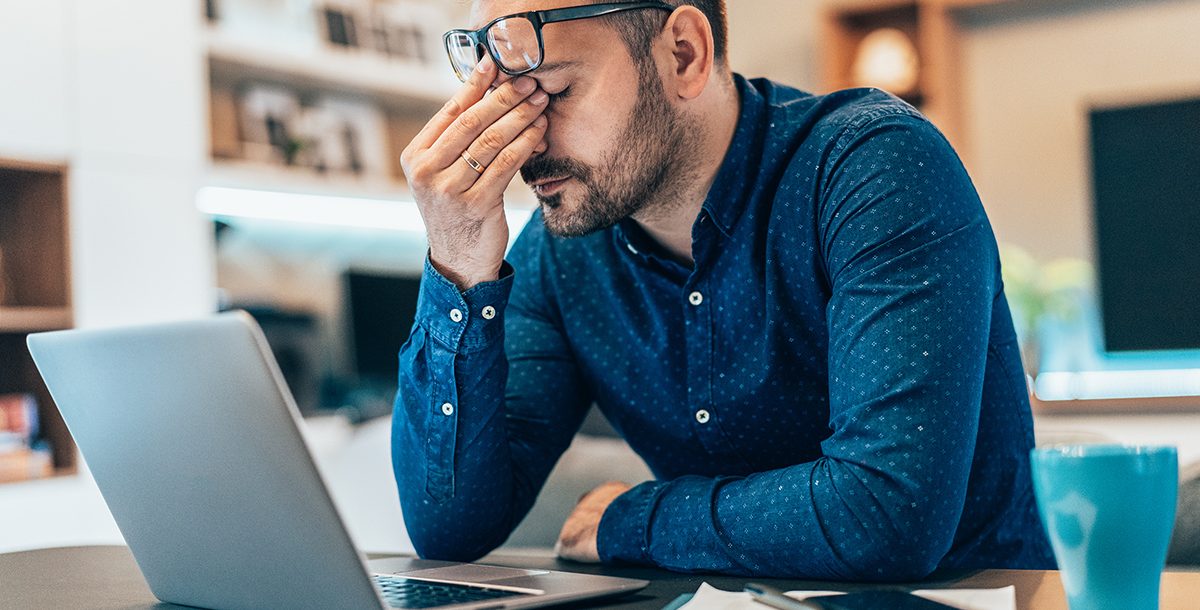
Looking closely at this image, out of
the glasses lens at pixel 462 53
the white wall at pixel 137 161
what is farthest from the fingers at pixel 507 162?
the white wall at pixel 137 161

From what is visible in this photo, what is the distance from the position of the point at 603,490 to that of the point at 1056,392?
3193 millimetres

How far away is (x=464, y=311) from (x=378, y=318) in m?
2.75

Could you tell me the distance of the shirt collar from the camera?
1.26m

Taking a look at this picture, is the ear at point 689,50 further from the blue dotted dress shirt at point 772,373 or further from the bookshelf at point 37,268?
the bookshelf at point 37,268

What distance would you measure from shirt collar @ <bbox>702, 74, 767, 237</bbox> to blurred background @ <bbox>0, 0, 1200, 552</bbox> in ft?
6.16

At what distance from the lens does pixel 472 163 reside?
Answer: 3.95 feet

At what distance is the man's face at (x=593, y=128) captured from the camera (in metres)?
1.24

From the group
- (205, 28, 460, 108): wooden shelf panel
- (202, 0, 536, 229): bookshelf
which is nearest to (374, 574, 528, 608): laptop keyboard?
(202, 0, 536, 229): bookshelf

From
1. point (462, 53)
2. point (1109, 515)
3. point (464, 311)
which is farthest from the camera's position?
point (462, 53)

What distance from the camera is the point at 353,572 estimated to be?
65 cm

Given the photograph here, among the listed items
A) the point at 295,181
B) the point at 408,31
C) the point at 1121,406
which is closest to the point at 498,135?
the point at 295,181

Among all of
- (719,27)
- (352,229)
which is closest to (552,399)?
(719,27)

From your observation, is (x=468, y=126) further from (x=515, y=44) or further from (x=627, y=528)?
(x=627, y=528)

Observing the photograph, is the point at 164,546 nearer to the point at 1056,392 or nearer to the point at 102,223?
the point at 102,223
